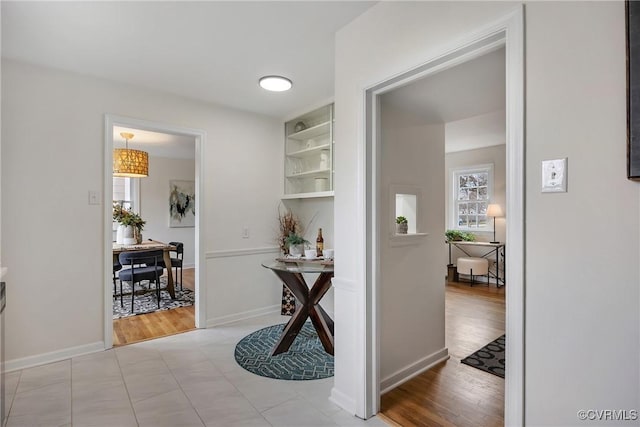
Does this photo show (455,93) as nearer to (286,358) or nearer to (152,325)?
(286,358)

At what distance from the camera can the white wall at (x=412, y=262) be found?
2.29m

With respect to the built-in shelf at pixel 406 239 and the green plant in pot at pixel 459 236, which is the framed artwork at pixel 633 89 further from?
the green plant in pot at pixel 459 236

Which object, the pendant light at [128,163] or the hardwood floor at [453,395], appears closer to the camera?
the hardwood floor at [453,395]

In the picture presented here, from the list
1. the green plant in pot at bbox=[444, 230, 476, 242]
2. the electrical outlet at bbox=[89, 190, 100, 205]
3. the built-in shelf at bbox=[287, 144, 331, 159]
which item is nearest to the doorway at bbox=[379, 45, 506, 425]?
the built-in shelf at bbox=[287, 144, 331, 159]

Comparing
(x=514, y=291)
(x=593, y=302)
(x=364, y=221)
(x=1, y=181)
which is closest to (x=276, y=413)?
(x=364, y=221)

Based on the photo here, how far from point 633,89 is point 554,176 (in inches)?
12.8

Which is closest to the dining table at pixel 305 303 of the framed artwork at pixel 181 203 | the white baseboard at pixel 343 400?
the white baseboard at pixel 343 400

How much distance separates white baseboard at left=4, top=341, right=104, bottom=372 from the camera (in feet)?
8.43

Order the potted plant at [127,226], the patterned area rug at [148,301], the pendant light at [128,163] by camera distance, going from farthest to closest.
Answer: the potted plant at [127,226], the pendant light at [128,163], the patterned area rug at [148,301]

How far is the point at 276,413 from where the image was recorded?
2.02 metres

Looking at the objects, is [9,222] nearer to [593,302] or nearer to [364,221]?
[364,221]

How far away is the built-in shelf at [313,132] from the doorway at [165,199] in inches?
44.2

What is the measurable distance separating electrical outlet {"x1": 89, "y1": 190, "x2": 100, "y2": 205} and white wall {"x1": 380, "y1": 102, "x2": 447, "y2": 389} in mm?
2488

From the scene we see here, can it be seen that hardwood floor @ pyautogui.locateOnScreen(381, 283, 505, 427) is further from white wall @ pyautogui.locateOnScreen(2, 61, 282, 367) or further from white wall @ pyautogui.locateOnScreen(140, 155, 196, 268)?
white wall @ pyautogui.locateOnScreen(140, 155, 196, 268)
